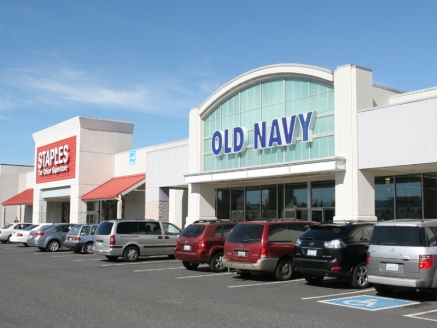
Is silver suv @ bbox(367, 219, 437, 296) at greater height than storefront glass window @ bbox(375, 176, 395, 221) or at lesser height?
lesser

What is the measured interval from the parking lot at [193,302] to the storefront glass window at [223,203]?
13.3 metres

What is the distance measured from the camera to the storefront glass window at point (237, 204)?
97.3ft

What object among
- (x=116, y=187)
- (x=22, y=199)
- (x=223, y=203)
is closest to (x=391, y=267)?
(x=223, y=203)

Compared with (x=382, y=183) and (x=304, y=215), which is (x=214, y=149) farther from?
(x=382, y=183)

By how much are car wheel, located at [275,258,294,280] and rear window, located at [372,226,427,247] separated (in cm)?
349

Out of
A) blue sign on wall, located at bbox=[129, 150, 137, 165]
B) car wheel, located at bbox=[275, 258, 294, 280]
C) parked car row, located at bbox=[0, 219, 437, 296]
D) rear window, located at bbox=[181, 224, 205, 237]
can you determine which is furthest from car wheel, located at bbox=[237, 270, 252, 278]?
blue sign on wall, located at bbox=[129, 150, 137, 165]

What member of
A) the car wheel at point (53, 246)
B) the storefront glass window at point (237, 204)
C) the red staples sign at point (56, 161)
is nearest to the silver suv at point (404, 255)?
the storefront glass window at point (237, 204)

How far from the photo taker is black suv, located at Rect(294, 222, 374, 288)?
13.1 m

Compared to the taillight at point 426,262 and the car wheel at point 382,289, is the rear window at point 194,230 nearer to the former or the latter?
the car wheel at point 382,289

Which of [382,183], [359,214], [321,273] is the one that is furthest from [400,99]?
[321,273]

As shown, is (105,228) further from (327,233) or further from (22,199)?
(22,199)

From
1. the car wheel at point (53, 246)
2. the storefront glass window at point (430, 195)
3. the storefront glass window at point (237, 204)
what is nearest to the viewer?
the storefront glass window at point (430, 195)

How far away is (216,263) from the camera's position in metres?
17.5

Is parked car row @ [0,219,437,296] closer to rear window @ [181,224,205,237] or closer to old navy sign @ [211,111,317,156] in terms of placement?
rear window @ [181,224,205,237]
